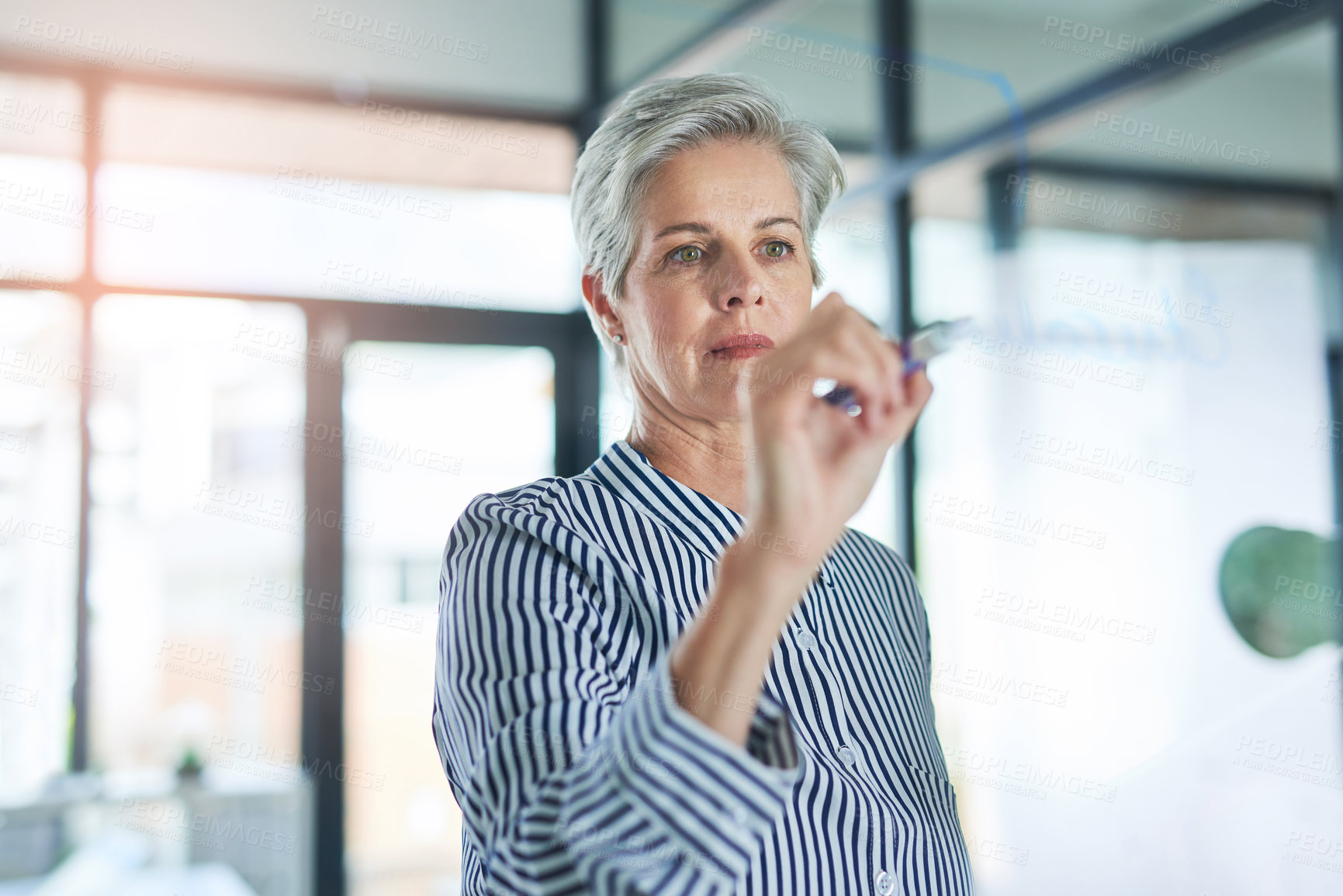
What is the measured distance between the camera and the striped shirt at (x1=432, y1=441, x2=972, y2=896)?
588mm

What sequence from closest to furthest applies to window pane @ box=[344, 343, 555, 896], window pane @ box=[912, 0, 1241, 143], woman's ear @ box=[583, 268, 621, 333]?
1. woman's ear @ box=[583, 268, 621, 333]
2. window pane @ box=[912, 0, 1241, 143]
3. window pane @ box=[344, 343, 555, 896]

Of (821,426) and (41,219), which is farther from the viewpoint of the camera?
(41,219)

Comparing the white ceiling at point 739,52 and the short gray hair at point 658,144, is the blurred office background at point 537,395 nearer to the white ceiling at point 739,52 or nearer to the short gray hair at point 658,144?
the white ceiling at point 739,52

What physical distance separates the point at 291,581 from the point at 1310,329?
3.09 m

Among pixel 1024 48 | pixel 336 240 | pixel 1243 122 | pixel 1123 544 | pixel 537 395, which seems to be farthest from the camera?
pixel 537 395

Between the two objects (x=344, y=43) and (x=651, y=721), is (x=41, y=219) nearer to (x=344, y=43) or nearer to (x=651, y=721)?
(x=344, y=43)

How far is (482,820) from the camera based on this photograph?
689 mm

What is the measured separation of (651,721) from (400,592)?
11.2 feet

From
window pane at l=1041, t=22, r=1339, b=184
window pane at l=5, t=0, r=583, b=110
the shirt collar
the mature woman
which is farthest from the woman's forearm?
window pane at l=5, t=0, r=583, b=110

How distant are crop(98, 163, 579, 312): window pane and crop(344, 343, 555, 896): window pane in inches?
10.1

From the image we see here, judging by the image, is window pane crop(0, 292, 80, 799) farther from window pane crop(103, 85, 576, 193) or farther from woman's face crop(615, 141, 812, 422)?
woman's face crop(615, 141, 812, 422)

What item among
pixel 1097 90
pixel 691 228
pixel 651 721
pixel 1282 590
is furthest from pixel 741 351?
pixel 1097 90

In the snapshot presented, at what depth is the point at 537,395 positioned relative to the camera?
413 cm

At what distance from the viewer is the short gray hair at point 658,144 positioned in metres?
0.96
